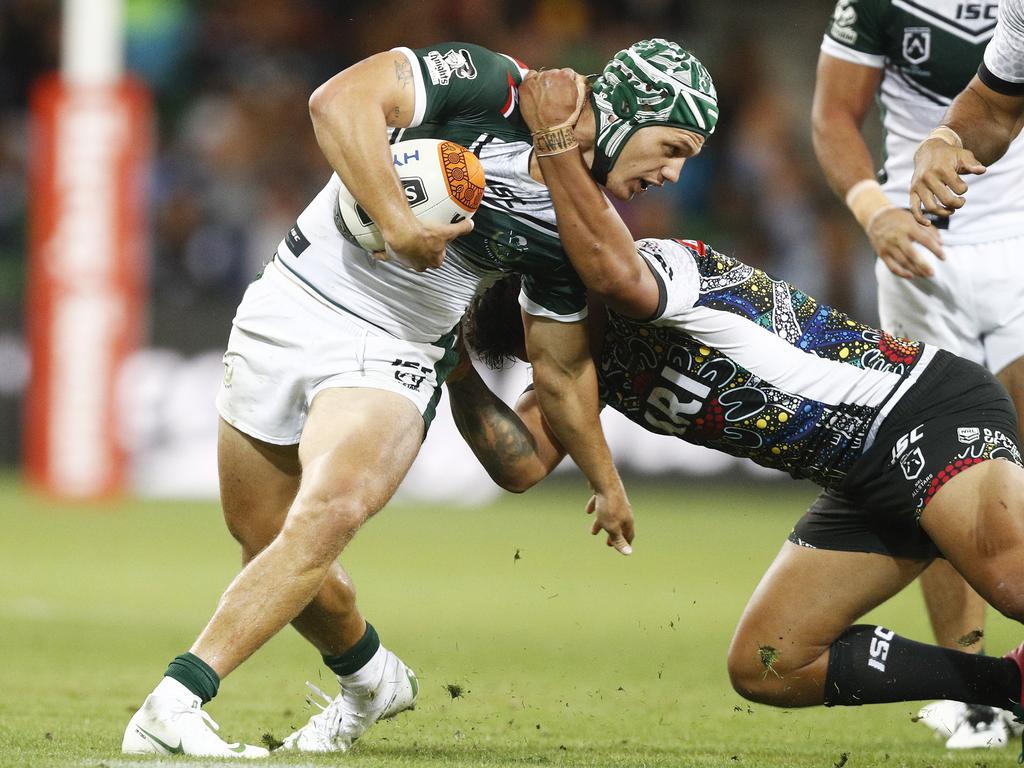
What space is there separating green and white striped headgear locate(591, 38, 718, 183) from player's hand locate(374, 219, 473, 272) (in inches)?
18.0

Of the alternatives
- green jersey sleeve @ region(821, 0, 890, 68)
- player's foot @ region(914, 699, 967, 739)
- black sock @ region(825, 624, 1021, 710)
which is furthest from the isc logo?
green jersey sleeve @ region(821, 0, 890, 68)

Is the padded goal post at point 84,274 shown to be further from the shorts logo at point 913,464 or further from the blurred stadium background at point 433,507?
the shorts logo at point 913,464

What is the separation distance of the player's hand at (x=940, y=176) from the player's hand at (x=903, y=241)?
56 centimetres

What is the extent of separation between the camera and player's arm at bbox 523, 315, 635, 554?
4.59 m

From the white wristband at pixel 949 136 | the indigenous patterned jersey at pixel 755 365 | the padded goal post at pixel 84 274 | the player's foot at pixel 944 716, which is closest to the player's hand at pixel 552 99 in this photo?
the indigenous patterned jersey at pixel 755 365

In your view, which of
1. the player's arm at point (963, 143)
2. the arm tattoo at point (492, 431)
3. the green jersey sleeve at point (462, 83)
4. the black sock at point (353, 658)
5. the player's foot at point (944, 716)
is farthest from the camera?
the player's foot at point (944, 716)

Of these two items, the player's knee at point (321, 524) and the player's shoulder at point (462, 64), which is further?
the player's shoulder at point (462, 64)

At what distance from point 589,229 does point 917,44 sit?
1.93 metres

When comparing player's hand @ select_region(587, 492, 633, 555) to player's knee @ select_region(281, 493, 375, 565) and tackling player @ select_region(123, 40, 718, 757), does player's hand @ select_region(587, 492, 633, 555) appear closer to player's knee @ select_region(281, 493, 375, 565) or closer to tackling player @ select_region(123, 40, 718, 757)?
tackling player @ select_region(123, 40, 718, 757)

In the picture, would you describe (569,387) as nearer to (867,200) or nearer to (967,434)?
(967,434)

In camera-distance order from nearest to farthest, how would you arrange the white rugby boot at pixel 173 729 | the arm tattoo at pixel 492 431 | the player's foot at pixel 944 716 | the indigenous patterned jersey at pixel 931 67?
the white rugby boot at pixel 173 729 < the arm tattoo at pixel 492 431 < the player's foot at pixel 944 716 < the indigenous patterned jersey at pixel 931 67

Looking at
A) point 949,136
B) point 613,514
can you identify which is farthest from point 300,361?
point 949,136

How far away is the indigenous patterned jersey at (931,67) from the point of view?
5523 millimetres

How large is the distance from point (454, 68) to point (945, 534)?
189 cm
